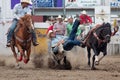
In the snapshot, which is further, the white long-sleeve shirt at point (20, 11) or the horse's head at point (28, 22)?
the white long-sleeve shirt at point (20, 11)

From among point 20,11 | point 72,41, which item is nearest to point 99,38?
point 72,41

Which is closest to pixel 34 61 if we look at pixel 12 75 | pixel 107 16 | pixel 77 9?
pixel 12 75

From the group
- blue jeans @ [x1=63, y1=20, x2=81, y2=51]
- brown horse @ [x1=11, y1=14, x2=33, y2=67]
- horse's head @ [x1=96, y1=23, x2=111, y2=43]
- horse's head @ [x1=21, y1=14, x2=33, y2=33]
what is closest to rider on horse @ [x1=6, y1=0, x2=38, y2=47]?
brown horse @ [x1=11, y1=14, x2=33, y2=67]

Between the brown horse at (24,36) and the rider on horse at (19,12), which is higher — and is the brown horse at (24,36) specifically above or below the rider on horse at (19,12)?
below

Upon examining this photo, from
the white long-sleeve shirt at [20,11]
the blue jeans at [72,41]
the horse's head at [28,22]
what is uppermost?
the white long-sleeve shirt at [20,11]

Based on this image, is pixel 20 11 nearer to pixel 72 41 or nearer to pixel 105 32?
pixel 72 41

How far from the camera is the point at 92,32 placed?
15375mm

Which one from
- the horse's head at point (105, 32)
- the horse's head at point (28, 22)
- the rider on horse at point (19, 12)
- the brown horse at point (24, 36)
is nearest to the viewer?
the horse's head at point (105, 32)

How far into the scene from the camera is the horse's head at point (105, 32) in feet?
47.8

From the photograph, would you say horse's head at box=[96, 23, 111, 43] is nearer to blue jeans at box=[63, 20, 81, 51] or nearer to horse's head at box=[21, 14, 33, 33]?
blue jeans at box=[63, 20, 81, 51]

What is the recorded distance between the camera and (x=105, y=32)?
14805 mm

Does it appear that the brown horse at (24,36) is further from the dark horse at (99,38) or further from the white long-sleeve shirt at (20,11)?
the dark horse at (99,38)

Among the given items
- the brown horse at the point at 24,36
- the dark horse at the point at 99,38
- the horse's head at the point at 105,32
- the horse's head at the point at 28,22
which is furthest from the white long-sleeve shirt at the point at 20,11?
the horse's head at the point at 105,32

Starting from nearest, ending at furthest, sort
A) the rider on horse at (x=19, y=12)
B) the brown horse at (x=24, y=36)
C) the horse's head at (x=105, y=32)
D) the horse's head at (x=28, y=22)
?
the horse's head at (x=105, y=32) < the horse's head at (x=28, y=22) < the brown horse at (x=24, y=36) < the rider on horse at (x=19, y=12)
